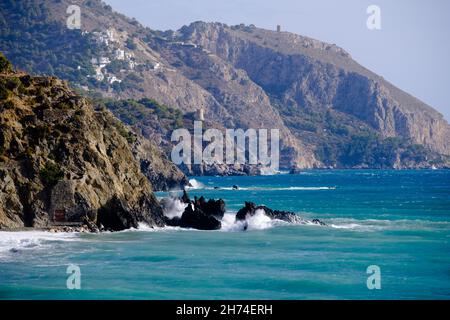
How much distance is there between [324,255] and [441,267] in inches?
296

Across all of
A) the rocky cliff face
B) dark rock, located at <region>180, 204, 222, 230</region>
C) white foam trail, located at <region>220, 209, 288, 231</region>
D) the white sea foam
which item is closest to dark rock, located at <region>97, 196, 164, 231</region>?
the rocky cliff face

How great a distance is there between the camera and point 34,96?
68000 mm

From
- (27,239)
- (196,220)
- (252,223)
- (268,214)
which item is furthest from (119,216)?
(268,214)

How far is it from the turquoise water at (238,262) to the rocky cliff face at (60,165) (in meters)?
2.38

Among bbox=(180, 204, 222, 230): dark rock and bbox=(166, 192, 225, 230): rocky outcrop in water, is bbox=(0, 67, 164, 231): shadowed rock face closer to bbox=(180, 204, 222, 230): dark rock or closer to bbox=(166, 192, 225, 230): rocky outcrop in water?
bbox=(166, 192, 225, 230): rocky outcrop in water

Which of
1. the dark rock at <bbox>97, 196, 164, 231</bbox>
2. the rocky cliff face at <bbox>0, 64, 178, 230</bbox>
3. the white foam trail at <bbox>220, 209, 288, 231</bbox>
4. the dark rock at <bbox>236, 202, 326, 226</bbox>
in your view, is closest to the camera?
the rocky cliff face at <bbox>0, 64, 178, 230</bbox>

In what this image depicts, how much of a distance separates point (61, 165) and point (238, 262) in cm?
1786

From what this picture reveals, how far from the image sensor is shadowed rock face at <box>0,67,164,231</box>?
193ft

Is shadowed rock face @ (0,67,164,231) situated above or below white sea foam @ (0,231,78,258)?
above

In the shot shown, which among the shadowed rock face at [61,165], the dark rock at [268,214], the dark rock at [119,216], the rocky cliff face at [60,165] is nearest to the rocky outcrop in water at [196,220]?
the rocky cliff face at [60,165]

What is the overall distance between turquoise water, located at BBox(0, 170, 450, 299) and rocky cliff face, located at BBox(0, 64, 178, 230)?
2.38 m

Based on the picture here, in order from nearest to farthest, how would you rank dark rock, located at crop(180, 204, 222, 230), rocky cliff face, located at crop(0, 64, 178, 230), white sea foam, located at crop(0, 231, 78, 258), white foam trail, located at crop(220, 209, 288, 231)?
white sea foam, located at crop(0, 231, 78, 258)
rocky cliff face, located at crop(0, 64, 178, 230)
dark rock, located at crop(180, 204, 222, 230)
white foam trail, located at crop(220, 209, 288, 231)

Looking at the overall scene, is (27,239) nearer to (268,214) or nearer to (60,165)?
(60,165)
